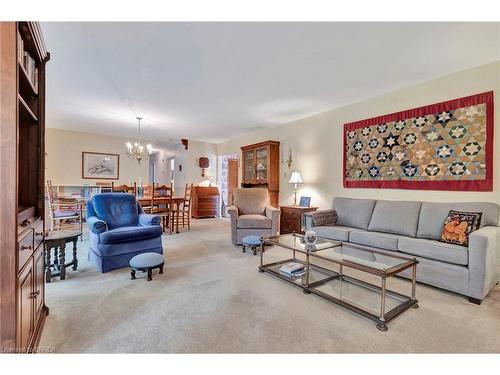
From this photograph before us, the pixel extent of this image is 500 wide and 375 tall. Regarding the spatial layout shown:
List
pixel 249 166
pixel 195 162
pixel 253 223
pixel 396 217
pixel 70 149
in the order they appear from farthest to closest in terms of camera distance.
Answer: pixel 195 162
pixel 70 149
pixel 249 166
pixel 253 223
pixel 396 217

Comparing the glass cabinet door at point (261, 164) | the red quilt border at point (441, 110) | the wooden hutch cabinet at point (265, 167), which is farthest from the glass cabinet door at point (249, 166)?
the red quilt border at point (441, 110)

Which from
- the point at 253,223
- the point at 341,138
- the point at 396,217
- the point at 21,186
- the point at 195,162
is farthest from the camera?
the point at 195,162

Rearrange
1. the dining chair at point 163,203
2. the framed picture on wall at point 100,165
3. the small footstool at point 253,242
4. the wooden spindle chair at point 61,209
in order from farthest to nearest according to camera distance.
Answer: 1. the framed picture on wall at point 100,165
2. the dining chair at point 163,203
3. the wooden spindle chair at point 61,209
4. the small footstool at point 253,242

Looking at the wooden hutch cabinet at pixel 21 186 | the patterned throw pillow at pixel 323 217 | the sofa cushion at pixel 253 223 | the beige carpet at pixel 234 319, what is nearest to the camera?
the wooden hutch cabinet at pixel 21 186

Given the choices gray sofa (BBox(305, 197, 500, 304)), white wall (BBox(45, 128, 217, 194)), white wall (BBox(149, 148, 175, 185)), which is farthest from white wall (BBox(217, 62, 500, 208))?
white wall (BBox(149, 148, 175, 185))

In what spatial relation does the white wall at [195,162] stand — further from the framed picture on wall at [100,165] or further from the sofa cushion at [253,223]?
the sofa cushion at [253,223]

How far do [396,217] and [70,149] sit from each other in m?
7.24

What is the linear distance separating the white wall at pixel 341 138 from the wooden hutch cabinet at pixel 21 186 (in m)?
3.88

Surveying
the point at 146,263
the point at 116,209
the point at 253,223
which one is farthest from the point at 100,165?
the point at 146,263

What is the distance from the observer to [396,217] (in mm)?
3096

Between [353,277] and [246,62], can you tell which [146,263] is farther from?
[246,62]

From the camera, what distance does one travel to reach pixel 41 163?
70.7 inches

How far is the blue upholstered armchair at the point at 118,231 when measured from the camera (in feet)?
9.15
